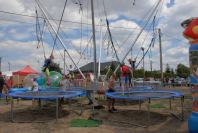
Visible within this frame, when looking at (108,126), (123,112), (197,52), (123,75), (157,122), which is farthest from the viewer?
(123,75)

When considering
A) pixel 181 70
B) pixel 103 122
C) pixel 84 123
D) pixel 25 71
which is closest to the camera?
pixel 84 123

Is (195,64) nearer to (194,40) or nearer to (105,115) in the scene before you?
(194,40)

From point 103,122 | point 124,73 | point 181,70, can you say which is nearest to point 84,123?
point 103,122

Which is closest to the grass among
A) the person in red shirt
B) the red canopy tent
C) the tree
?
the person in red shirt

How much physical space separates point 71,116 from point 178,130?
3.42 metres

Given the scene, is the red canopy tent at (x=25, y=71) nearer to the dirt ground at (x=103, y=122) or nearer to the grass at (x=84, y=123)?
the dirt ground at (x=103, y=122)

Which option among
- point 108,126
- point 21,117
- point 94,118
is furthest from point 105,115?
point 21,117

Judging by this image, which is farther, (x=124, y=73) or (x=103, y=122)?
(x=124, y=73)

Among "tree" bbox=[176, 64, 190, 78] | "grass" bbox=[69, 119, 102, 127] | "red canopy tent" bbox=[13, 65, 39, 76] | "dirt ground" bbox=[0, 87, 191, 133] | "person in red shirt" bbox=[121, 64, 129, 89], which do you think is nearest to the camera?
"dirt ground" bbox=[0, 87, 191, 133]

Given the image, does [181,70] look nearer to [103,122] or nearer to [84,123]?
[103,122]

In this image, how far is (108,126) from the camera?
8.30m

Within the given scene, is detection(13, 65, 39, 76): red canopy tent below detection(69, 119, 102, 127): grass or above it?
above

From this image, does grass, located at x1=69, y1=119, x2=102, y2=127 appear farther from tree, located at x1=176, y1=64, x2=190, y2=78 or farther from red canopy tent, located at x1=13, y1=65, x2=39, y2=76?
tree, located at x1=176, y1=64, x2=190, y2=78

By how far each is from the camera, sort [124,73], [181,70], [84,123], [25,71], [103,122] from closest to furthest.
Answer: [84,123] → [103,122] → [124,73] → [25,71] → [181,70]
